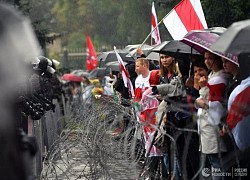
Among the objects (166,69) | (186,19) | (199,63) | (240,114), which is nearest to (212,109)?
(240,114)

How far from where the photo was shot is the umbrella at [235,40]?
20.8ft

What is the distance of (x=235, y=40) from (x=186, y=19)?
188 inches

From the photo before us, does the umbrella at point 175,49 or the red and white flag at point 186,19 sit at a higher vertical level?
the red and white flag at point 186,19

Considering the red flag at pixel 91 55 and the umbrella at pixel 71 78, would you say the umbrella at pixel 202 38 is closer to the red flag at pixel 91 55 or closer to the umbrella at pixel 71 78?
the red flag at pixel 91 55

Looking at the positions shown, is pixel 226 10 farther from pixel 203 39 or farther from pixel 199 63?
pixel 203 39

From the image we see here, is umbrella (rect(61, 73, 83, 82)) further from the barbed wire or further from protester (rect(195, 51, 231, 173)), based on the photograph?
protester (rect(195, 51, 231, 173))

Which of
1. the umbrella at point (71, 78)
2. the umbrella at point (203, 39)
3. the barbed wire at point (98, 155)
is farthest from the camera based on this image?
the umbrella at point (71, 78)

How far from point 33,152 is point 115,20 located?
1836cm

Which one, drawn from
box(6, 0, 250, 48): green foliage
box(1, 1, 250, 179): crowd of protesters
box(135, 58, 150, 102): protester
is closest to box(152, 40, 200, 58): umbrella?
box(1, 1, 250, 179): crowd of protesters

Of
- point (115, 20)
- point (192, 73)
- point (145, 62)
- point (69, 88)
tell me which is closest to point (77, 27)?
point (69, 88)

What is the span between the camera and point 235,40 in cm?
640

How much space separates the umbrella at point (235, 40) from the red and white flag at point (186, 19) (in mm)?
4354

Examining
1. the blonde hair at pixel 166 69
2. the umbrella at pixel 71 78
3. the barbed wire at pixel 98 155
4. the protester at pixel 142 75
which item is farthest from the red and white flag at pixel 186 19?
the umbrella at pixel 71 78

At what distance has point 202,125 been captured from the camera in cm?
828
